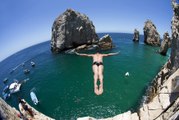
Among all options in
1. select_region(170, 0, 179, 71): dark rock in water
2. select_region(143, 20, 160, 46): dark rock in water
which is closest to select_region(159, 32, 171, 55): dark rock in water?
select_region(143, 20, 160, 46): dark rock in water

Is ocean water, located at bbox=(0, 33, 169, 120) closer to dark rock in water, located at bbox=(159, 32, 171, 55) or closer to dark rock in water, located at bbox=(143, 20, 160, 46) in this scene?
dark rock in water, located at bbox=(159, 32, 171, 55)

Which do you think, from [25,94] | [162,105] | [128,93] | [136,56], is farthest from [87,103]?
[136,56]

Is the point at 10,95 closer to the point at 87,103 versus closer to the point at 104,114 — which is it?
the point at 87,103

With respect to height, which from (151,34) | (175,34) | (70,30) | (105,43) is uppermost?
(70,30)

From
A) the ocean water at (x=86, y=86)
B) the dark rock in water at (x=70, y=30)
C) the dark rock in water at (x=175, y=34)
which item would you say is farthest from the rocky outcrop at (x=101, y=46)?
the dark rock in water at (x=175, y=34)

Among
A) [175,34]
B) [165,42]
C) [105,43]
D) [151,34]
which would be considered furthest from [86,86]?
[151,34]

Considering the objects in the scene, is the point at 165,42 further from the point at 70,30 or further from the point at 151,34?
the point at 70,30

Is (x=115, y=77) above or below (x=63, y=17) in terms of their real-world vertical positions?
below
